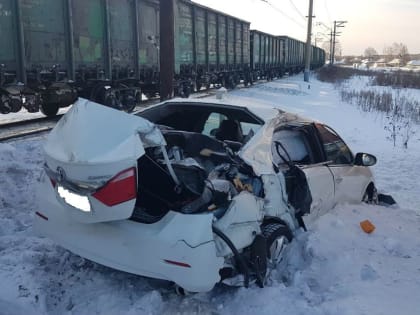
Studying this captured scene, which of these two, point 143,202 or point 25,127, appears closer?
point 143,202

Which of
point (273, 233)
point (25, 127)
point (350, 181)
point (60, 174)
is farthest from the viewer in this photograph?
point (25, 127)

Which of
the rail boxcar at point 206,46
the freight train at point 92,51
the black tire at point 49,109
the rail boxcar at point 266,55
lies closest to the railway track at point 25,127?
the black tire at point 49,109

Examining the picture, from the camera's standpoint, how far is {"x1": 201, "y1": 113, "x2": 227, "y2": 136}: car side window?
4.98 m

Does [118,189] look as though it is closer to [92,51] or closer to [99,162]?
[99,162]

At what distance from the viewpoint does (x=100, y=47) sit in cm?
1318

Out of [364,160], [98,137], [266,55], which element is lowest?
[364,160]

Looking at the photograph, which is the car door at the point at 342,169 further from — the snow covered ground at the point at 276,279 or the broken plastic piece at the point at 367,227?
the broken plastic piece at the point at 367,227

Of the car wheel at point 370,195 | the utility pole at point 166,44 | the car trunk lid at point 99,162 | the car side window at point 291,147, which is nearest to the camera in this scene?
the car trunk lid at point 99,162

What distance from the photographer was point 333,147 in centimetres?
502

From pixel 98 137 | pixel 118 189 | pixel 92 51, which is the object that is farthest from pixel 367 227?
pixel 92 51

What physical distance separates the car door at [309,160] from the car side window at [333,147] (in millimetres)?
163

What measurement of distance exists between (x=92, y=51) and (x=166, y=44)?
427 centimetres

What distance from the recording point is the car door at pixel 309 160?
4395 millimetres

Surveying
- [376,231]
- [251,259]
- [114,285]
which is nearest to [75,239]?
[114,285]
